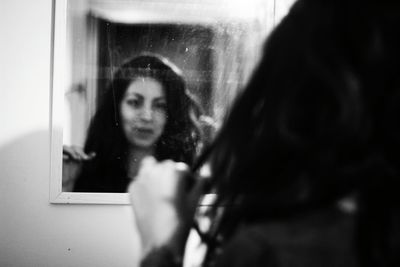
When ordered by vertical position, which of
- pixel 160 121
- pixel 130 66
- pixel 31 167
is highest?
pixel 130 66

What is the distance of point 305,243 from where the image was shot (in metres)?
0.37

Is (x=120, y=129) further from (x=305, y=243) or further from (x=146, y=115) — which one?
(x=305, y=243)

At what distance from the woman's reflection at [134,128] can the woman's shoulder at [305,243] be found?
69cm

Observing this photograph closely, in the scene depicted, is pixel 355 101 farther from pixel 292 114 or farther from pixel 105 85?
pixel 105 85

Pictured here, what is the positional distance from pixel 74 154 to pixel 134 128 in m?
0.15

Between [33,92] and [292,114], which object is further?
[33,92]

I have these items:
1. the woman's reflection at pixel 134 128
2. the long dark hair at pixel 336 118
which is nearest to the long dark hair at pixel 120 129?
the woman's reflection at pixel 134 128

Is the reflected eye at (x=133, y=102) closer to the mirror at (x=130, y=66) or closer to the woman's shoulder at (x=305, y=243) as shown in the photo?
the mirror at (x=130, y=66)

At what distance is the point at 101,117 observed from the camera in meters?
1.03

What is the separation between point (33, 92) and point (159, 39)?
0.33 meters

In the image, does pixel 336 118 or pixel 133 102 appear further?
pixel 133 102

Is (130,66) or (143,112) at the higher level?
(130,66)

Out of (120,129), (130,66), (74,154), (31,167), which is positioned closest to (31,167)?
(31,167)

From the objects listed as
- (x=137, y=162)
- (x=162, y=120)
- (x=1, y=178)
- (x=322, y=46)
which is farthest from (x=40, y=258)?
(x=322, y=46)
